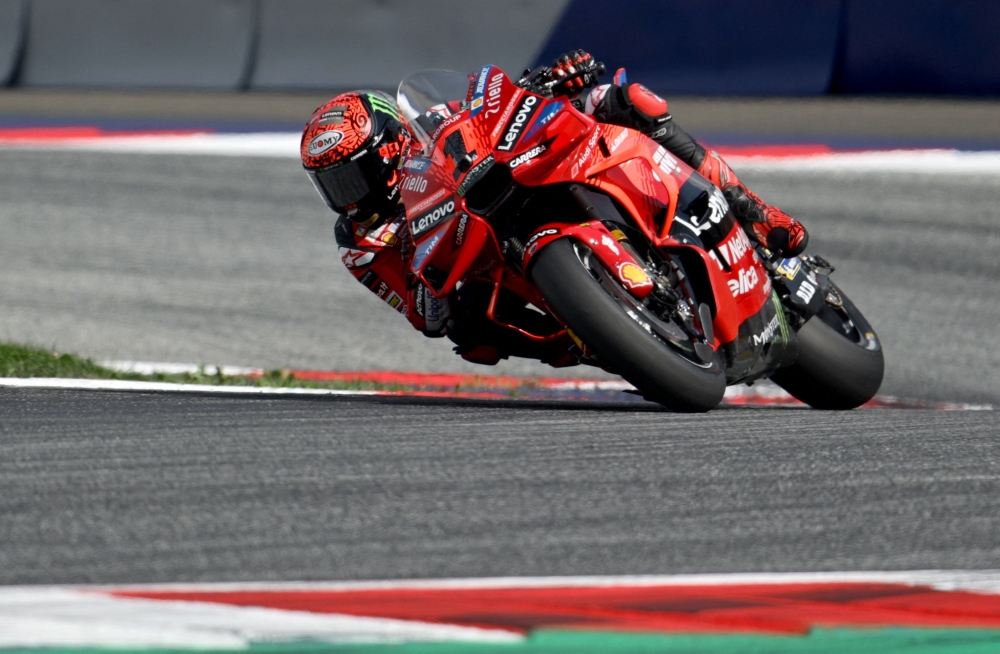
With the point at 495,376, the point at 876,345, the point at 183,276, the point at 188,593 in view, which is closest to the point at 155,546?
the point at 188,593

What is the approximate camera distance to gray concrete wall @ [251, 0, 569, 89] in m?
11.7

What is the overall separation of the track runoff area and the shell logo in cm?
169

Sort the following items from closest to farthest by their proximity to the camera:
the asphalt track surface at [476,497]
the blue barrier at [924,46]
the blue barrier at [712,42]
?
the asphalt track surface at [476,497]
the blue barrier at [924,46]
the blue barrier at [712,42]

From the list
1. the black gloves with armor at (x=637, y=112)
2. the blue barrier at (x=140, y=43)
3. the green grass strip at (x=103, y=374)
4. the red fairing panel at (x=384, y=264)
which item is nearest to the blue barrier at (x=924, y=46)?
the blue barrier at (x=140, y=43)

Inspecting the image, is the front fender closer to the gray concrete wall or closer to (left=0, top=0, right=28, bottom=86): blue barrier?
the gray concrete wall

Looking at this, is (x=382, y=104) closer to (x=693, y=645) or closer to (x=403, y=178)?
(x=403, y=178)

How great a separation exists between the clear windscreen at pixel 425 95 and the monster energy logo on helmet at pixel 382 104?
7cm

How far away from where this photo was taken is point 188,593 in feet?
8.60

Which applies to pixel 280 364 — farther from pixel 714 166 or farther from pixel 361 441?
pixel 361 441

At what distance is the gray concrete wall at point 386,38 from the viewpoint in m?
11.7

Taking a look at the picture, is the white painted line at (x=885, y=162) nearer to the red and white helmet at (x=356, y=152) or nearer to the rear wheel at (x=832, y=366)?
the rear wheel at (x=832, y=366)

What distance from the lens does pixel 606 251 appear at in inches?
173

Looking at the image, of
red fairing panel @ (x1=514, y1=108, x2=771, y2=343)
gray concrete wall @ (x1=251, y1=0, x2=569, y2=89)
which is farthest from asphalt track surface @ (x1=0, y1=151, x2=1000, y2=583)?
gray concrete wall @ (x1=251, y1=0, x2=569, y2=89)

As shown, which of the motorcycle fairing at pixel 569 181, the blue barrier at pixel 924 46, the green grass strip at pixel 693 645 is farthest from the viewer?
the blue barrier at pixel 924 46
